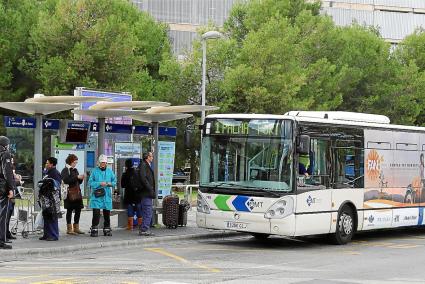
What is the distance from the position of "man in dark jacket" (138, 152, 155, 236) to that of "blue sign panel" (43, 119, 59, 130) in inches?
81.2

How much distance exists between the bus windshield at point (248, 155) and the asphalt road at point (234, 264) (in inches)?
54.6

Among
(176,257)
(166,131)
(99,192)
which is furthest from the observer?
(166,131)

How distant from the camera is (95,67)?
3512cm

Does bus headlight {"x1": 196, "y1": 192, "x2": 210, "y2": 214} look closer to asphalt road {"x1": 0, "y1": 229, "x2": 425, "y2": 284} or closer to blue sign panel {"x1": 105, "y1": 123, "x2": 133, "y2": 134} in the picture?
asphalt road {"x1": 0, "y1": 229, "x2": 425, "y2": 284}

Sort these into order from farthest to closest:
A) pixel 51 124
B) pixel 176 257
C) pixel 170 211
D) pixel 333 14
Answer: pixel 333 14 < pixel 170 211 < pixel 51 124 < pixel 176 257

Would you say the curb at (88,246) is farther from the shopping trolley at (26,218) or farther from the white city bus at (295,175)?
the shopping trolley at (26,218)

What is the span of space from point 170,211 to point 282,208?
4.10 metres

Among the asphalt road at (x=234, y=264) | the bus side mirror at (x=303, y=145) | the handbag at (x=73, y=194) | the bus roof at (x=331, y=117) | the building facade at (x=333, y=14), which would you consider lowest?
the asphalt road at (x=234, y=264)

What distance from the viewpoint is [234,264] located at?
44.3ft

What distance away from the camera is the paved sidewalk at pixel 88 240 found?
47.9 ft

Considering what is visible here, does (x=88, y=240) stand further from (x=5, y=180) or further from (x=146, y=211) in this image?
(x=5, y=180)

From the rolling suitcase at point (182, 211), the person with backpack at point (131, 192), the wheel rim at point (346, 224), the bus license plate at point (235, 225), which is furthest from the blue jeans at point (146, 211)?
the wheel rim at point (346, 224)

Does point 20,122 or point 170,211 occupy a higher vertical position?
point 20,122

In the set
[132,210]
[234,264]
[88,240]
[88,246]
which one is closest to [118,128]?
[132,210]
